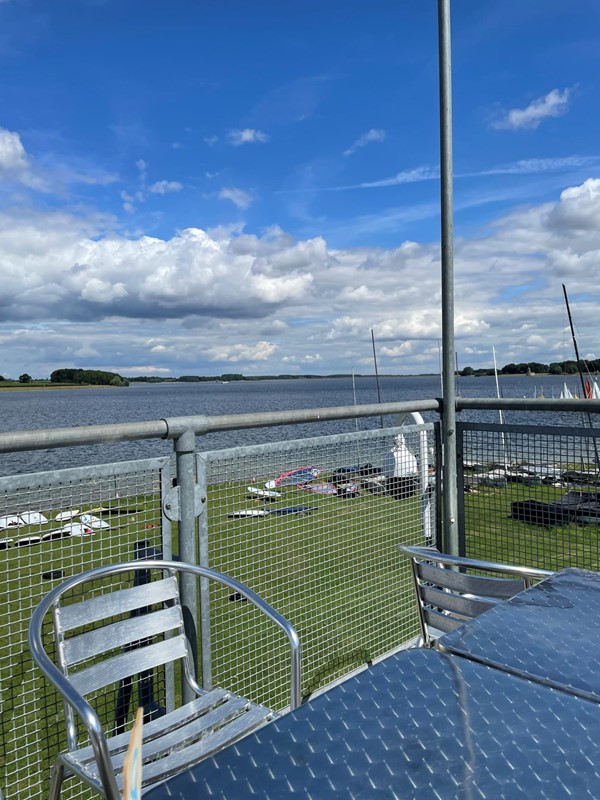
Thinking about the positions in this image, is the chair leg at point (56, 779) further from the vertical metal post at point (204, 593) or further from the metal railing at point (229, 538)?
the vertical metal post at point (204, 593)

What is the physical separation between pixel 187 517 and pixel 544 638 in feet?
4.43

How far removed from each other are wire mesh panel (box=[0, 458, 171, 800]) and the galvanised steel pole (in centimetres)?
184

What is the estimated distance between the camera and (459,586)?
225 centimetres

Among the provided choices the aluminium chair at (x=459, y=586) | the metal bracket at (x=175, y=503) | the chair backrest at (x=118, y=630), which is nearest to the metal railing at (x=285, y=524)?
the metal bracket at (x=175, y=503)

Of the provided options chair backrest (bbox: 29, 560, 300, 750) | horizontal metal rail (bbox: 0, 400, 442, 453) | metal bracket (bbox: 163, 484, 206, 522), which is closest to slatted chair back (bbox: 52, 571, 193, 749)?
chair backrest (bbox: 29, 560, 300, 750)

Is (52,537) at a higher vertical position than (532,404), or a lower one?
lower

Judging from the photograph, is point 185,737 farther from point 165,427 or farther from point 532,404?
point 532,404

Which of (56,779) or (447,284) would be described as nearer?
(56,779)

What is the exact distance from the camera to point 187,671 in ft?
7.64

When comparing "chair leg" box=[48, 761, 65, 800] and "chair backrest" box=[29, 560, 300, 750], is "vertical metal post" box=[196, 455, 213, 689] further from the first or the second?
"chair leg" box=[48, 761, 65, 800]

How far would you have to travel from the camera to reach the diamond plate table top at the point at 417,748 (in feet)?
3.38

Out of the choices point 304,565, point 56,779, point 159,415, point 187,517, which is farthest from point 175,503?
point 159,415

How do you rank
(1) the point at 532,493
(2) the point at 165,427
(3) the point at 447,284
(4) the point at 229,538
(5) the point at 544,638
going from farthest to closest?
(3) the point at 447,284 < (1) the point at 532,493 < (4) the point at 229,538 < (2) the point at 165,427 < (5) the point at 544,638

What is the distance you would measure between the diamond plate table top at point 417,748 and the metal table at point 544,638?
101 millimetres
